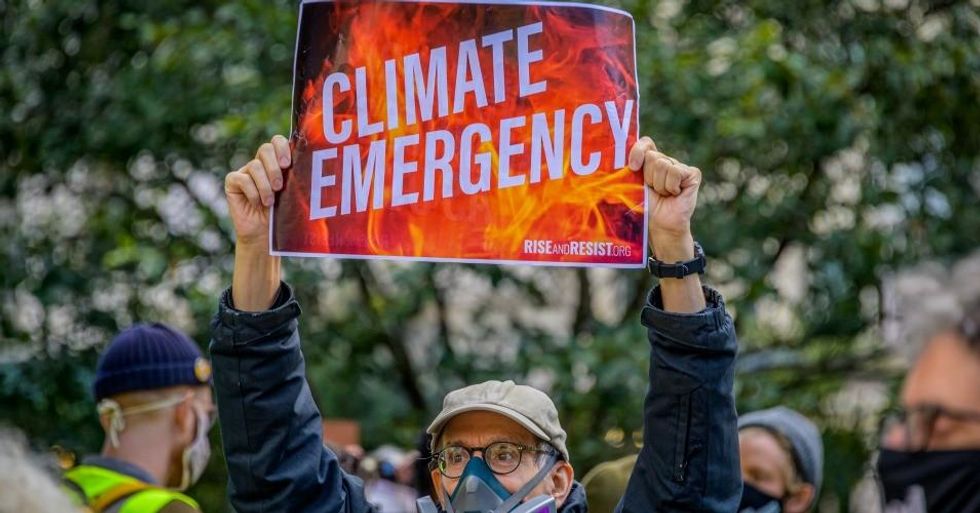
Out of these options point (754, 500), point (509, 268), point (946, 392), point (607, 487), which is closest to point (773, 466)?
point (754, 500)

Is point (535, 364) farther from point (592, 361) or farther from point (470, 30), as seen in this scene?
point (470, 30)

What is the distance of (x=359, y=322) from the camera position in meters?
8.07

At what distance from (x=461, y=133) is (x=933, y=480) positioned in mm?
1217

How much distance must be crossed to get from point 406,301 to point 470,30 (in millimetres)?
4509

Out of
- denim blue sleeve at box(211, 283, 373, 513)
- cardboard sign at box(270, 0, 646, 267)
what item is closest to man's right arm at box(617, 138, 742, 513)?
cardboard sign at box(270, 0, 646, 267)

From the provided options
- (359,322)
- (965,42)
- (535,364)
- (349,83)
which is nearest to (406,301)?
(359,322)

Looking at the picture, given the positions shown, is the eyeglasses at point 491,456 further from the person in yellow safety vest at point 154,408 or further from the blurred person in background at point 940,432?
the person in yellow safety vest at point 154,408

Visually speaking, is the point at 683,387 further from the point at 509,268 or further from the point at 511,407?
the point at 509,268

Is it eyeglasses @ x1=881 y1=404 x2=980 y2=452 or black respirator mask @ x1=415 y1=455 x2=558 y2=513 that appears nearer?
eyeglasses @ x1=881 y1=404 x2=980 y2=452

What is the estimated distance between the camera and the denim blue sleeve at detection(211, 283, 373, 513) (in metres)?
3.32

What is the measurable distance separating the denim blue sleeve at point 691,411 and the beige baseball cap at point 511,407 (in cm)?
35

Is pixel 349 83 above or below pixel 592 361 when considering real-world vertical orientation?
above

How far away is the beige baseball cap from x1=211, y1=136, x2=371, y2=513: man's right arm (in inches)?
12.9

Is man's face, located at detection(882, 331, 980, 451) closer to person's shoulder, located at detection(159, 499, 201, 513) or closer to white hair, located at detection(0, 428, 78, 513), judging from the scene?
white hair, located at detection(0, 428, 78, 513)
